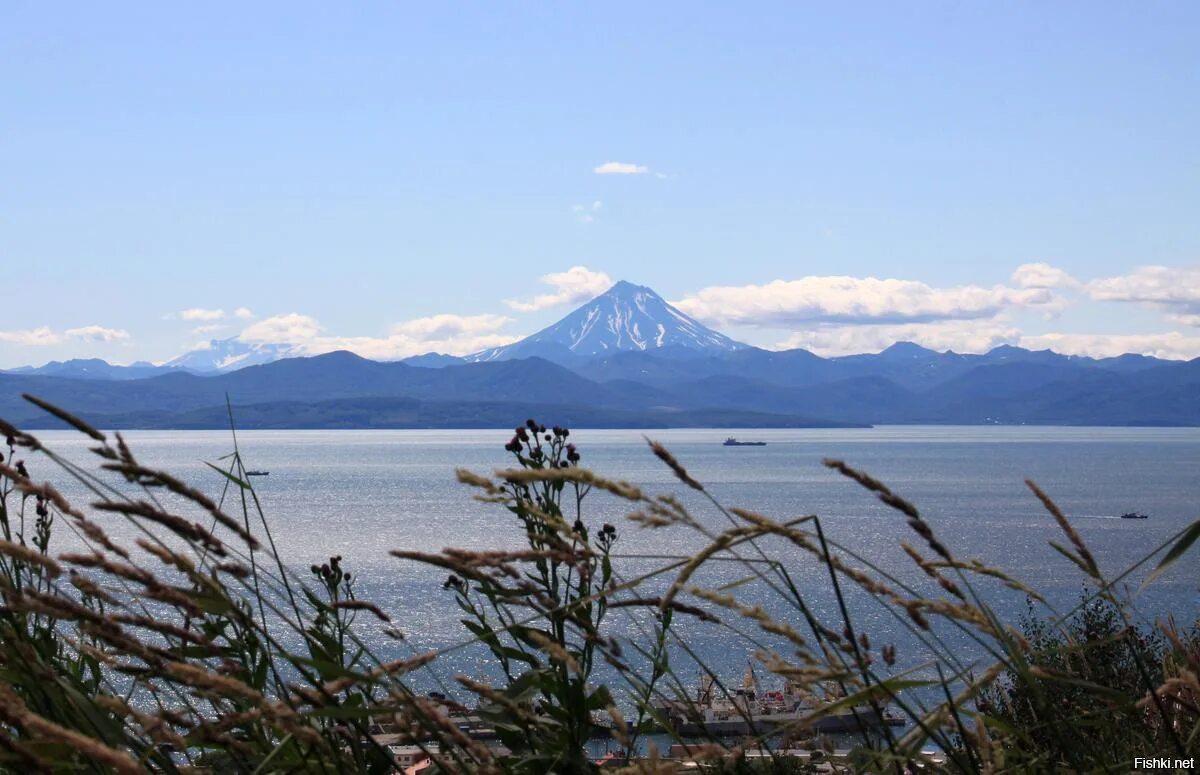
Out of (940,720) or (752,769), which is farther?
(752,769)

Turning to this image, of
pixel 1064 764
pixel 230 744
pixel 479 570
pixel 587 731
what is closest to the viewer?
pixel 230 744

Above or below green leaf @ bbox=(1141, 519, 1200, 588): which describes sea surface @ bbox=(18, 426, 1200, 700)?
below

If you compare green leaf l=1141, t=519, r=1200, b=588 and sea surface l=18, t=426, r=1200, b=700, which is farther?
sea surface l=18, t=426, r=1200, b=700

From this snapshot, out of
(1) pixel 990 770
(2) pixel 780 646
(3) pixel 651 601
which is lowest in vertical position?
(2) pixel 780 646

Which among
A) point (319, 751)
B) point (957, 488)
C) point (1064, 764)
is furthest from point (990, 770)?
point (957, 488)

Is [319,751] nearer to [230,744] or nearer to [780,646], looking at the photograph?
[230,744]

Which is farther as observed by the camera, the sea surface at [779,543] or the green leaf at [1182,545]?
the sea surface at [779,543]

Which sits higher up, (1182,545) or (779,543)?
(1182,545)

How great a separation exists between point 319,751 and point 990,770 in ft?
A: 3.22

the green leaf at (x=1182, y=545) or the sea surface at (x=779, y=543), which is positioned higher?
the green leaf at (x=1182, y=545)

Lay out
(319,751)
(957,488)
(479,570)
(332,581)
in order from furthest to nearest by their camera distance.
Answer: (957,488)
(332,581)
(479,570)
(319,751)

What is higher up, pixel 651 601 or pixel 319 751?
pixel 651 601

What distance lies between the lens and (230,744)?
1.51 meters

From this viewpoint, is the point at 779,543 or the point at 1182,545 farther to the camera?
the point at 779,543
